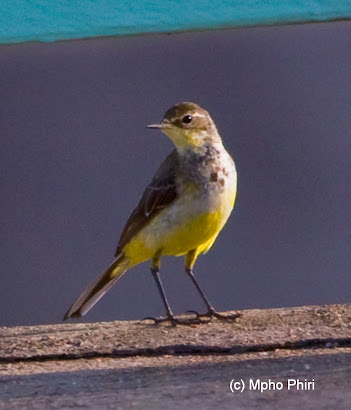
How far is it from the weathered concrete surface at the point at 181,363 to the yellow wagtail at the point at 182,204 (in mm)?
787

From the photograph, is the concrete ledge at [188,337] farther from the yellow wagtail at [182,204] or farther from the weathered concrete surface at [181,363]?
the yellow wagtail at [182,204]

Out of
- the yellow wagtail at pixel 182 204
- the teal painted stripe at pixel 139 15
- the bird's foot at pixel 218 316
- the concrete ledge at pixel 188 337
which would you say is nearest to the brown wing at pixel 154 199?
the yellow wagtail at pixel 182 204

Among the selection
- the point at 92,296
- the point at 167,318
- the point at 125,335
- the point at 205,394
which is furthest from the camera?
the point at 92,296

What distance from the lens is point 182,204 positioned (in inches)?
217

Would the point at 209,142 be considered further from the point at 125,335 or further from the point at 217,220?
the point at 125,335

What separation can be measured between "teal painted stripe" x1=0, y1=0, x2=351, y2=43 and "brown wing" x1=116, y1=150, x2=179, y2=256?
682mm

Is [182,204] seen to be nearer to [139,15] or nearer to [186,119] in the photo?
[186,119]

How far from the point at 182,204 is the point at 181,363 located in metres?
1.63

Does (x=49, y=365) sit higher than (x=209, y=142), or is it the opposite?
(x=209, y=142)

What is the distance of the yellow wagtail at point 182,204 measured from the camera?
18.0ft

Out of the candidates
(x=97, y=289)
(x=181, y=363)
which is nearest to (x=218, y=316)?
(x=97, y=289)

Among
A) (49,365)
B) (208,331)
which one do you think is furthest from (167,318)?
(49,365)

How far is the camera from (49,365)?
4.09m

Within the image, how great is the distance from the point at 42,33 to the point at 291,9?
109 cm
